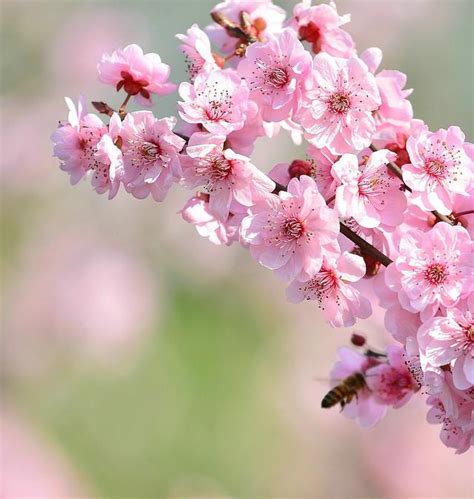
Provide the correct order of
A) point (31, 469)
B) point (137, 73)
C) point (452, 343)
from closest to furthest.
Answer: point (452, 343)
point (137, 73)
point (31, 469)

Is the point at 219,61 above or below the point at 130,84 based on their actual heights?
above

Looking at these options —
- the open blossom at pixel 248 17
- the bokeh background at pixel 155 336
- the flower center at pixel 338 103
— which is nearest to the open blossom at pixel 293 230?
the flower center at pixel 338 103

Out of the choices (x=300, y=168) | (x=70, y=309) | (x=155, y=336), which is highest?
(x=300, y=168)

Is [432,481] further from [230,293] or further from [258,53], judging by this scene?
[258,53]

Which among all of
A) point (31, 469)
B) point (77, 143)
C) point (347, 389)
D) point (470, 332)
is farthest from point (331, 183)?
point (31, 469)

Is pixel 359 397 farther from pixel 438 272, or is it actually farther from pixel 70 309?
pixel 70 309

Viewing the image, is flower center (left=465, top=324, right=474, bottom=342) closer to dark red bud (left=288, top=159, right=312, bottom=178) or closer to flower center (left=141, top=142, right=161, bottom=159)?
dark red bud (left=288, top=159, right=312, bottom=178)

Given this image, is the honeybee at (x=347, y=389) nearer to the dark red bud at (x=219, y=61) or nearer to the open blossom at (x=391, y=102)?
the open blossom at (x=391, y=102)
